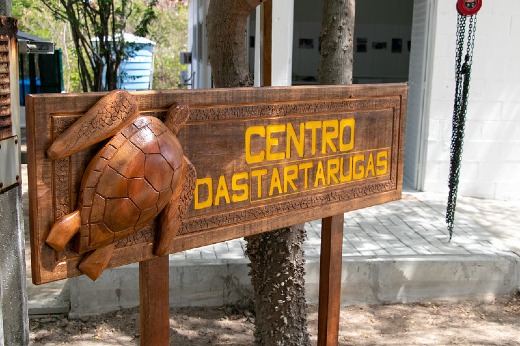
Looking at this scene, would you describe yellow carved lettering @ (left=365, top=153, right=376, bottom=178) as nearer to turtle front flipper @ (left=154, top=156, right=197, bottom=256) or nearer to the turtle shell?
turtle front flipper @ (left=154, top=156, right=197, bottom=256)

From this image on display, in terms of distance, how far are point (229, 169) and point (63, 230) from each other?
63 cm

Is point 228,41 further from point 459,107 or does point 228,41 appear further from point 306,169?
point 459,107

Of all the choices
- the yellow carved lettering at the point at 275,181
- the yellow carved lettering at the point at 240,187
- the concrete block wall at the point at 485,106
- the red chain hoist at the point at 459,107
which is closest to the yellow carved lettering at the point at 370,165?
the yellow carved lettering at the point at 275,181

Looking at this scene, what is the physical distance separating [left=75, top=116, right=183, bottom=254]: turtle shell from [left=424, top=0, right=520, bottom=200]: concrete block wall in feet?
17.8

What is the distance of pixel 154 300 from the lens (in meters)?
1.92

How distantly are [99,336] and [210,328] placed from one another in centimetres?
73

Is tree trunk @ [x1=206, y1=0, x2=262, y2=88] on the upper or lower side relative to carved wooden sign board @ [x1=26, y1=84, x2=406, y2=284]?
upper

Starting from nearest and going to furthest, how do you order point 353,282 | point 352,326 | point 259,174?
point 259,174, point 352,326, point 353,282

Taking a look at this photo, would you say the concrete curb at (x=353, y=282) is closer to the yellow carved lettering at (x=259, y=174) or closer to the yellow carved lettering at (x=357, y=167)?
the yellow carved lettering at (x=357, y=167)

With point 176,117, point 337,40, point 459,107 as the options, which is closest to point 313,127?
point 176,117

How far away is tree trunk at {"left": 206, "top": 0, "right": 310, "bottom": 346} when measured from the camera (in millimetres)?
3021

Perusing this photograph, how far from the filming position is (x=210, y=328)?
3.81 metres

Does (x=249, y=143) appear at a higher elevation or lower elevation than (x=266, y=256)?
→ higher

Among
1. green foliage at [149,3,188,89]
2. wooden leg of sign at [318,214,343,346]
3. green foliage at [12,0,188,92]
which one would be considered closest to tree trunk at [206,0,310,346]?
wooden leg of sign at [318,214,343,346]
